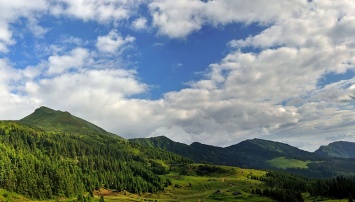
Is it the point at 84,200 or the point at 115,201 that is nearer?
the point at 84,200

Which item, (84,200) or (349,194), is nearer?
(84,200)

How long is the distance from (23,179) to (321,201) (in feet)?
632

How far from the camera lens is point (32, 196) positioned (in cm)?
19212

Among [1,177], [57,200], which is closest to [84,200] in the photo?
[57,200]

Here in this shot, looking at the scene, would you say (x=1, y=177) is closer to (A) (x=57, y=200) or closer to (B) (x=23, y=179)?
(B) (x=23, y=179)

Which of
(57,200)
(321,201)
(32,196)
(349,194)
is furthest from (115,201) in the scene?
(349,194)

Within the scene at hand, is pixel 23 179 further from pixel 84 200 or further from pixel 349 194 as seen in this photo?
pixel 349 194

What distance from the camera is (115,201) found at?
196875 millimetres

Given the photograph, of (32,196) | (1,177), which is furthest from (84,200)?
(1,177)

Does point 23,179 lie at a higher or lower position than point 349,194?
higher

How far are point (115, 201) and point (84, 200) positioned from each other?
2281 cm

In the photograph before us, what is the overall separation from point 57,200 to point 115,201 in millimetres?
35747

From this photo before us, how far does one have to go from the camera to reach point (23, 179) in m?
199

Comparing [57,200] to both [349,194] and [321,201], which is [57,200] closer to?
[321,201]
